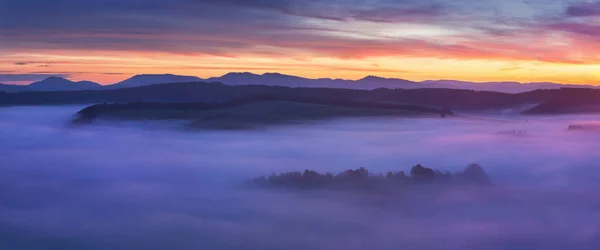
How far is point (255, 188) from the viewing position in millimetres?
152625

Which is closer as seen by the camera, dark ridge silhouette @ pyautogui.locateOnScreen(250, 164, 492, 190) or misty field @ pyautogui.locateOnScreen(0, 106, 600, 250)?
misty field @ pyautogui.locateOnScreen(0, 106, 600, 250)

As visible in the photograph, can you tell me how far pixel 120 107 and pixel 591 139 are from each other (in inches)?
5290

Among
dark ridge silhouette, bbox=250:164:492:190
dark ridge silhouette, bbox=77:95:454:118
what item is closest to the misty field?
dark ridge silhouette, bbox=250:164:492:190

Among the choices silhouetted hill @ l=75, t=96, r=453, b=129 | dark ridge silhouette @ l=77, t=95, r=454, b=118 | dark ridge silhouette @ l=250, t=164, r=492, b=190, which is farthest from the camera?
dark ridge silhouette @ l=77, t=95, r=454, b=118

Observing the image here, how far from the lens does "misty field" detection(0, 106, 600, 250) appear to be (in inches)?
4321

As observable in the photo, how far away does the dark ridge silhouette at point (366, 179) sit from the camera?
459 ft

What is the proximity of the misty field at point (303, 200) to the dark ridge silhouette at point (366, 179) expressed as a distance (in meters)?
3.46

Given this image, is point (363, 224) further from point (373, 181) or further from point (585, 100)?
point (585, 100)

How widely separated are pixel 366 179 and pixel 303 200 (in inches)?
869

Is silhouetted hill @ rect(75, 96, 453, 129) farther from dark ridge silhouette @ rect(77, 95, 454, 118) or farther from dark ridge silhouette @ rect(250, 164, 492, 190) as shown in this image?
dark ridge silhouette @ rect(250, 164, 492, 190)

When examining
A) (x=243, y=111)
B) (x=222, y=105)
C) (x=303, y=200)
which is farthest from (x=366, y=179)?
(x=222, y=105)

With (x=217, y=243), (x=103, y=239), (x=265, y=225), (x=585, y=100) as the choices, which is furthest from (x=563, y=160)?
(x=103, y=239)

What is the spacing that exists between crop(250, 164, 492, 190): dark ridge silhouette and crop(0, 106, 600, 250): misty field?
3.46 metres

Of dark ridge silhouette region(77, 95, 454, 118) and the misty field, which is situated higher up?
dark ridge silhouette region(77, 95, 454, 118)
